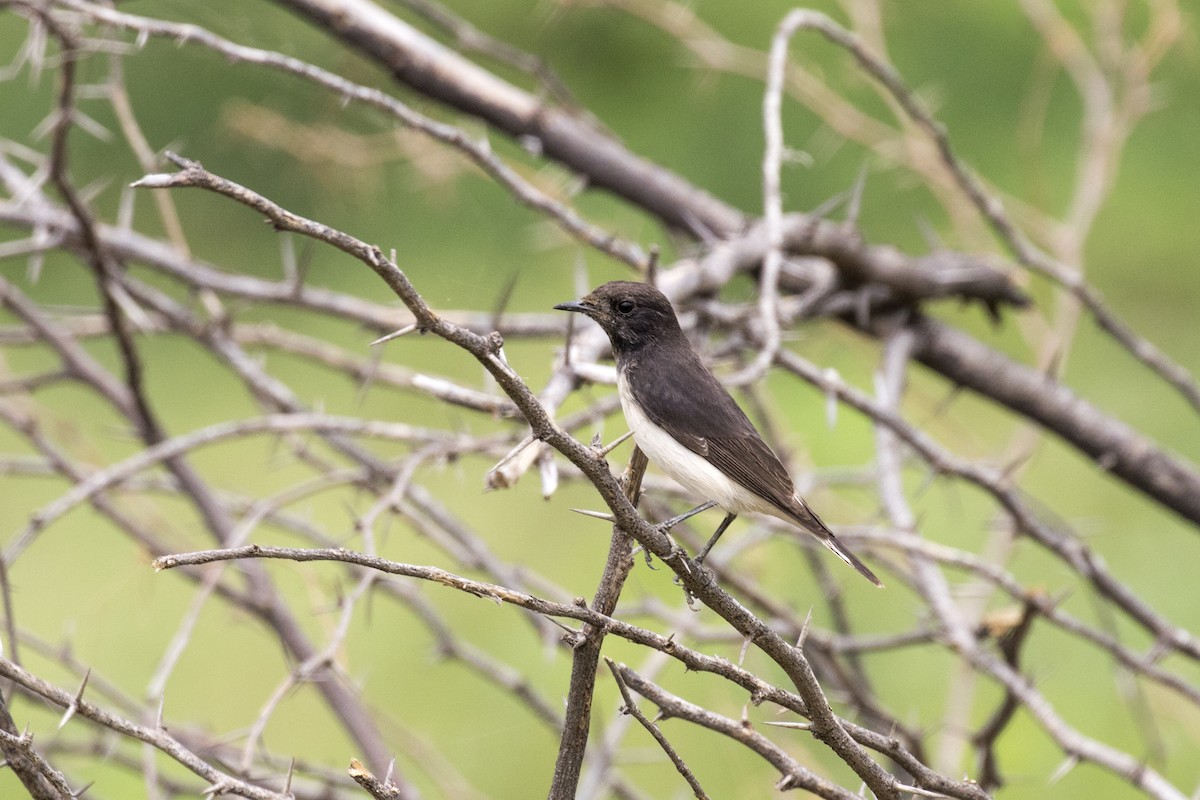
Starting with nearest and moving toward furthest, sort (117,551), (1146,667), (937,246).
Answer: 1. (1146,667)
2. (937,246)
3. (117,551)

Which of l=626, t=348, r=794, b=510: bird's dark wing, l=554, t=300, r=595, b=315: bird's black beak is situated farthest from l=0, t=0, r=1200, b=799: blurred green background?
l=554, t=300, r=595, b=315: bird's black beak

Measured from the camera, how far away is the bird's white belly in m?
2.44

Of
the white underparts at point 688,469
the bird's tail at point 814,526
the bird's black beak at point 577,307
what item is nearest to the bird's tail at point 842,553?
the bird's tail at point 814,526

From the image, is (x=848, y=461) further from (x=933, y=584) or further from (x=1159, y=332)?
(x=933, y=584)

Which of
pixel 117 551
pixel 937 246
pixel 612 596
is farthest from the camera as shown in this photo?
pixel 117 551

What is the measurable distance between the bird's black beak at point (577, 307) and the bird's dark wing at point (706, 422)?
5.7 inches

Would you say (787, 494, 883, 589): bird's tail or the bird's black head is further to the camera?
the bird's black head

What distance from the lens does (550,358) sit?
4828 millimetres

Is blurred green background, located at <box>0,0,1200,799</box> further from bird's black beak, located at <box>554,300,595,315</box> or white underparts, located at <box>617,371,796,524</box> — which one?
bird's black beak, located at <box>554,300,595,315</box>

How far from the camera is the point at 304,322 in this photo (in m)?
6.49

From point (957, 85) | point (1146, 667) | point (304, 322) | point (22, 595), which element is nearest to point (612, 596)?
point (1146, 667)

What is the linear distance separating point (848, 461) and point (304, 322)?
280cm

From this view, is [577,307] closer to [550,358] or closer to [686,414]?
[686,414]

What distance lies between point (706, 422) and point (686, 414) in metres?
0.05
